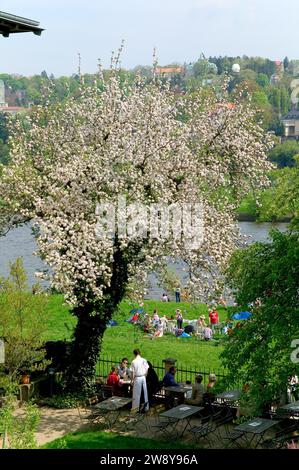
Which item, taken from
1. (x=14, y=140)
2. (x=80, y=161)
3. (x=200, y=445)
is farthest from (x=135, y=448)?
(x=14, y=140)

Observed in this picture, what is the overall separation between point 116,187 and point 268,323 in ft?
23.5

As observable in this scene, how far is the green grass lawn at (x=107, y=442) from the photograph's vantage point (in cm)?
1827

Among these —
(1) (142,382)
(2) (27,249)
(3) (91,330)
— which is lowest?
(1) (142,382)

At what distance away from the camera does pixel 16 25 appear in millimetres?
14219

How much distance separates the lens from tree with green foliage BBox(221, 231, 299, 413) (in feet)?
50.0

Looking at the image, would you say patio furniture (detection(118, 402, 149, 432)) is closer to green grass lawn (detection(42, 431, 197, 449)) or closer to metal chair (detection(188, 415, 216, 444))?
green grass lawn (detection(42, 431, 197, 449))

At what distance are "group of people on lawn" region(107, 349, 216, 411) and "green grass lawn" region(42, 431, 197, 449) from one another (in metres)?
1.43

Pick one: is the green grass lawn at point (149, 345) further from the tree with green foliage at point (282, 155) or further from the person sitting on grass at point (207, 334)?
the tree with green foliage at point (282, 155)

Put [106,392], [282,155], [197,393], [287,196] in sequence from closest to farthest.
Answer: [287,196], [197,393], [106,392], [282,155]

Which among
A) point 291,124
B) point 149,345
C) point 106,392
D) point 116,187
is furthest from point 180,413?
point 291,124

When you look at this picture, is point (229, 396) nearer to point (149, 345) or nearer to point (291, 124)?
point (149, 345)

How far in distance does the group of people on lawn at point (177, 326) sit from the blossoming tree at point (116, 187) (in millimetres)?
8530

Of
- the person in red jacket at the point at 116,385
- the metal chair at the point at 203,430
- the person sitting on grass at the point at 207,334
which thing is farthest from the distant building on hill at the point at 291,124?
the metal chair at the point at 203,430

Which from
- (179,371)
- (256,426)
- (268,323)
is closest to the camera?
(268,323)
